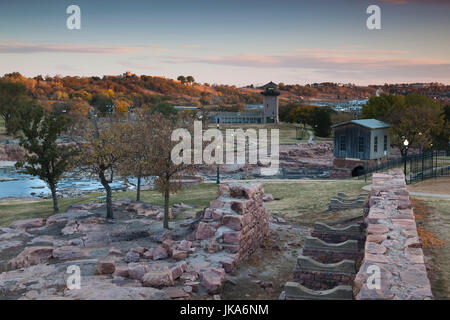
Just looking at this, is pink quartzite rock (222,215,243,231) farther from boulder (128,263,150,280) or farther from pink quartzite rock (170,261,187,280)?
boulder (128,263,150,280)

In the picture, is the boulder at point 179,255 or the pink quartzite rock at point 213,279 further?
the boulder at point 179,255

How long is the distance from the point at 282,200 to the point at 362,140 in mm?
21935

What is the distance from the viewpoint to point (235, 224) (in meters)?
14.9

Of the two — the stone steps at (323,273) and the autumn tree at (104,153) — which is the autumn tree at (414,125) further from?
the stone steps at (323,273)

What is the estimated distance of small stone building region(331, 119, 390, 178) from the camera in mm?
44250

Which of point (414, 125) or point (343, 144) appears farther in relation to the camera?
point (343, 144)

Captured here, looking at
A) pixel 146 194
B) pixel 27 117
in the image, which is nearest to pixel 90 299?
pixel 27 117

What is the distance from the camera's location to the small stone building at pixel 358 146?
145 ft

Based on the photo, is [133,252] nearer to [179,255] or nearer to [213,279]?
[179,255]

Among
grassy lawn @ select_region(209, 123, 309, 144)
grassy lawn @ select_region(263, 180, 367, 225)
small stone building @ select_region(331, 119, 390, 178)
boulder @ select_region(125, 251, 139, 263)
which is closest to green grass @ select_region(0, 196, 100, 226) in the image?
boulder @ select_region(125, 251, 139, 263)

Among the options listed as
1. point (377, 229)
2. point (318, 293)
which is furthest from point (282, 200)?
point (318, 293)

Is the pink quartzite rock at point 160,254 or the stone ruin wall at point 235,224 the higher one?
the stone ruin wall at point 235,224

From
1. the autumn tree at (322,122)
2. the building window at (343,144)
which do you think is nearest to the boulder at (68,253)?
the building window at (343,144)
